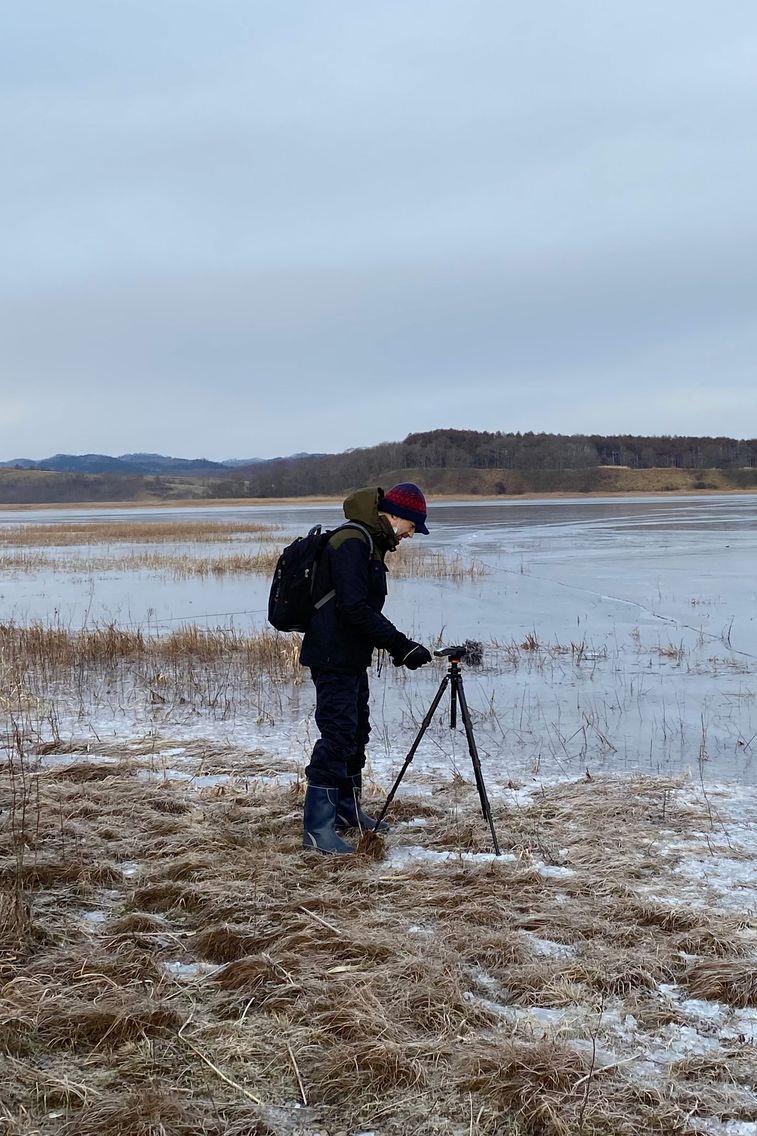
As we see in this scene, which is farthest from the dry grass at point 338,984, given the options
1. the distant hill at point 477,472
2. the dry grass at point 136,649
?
the distant hill at point 477,472

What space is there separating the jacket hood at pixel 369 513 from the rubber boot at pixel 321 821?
53.0 inches

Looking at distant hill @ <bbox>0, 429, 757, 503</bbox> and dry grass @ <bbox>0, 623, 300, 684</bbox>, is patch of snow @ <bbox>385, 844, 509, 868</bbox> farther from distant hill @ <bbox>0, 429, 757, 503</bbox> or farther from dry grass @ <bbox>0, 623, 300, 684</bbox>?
distant hill @ <bbox>0, 429, 757, 503</bbox>

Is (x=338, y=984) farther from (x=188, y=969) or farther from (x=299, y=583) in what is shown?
(x=299, y=583)

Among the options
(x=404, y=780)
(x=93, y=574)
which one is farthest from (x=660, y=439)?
(x=404, y=780)

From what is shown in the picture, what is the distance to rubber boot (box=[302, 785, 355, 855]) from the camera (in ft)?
15.0

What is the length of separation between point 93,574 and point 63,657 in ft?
37.6

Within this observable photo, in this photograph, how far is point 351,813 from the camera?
4953mm

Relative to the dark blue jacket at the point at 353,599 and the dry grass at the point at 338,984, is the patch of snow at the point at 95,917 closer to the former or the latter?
the dry grass at the point at 338,984

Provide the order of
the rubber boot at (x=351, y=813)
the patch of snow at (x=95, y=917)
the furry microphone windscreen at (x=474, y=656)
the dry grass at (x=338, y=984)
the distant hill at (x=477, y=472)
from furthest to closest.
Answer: the distant hill at (x=477, y=472) → the furry microphone windscreen at (x=474, y=656) → the rubber boot at (x=351, y=813) → the patch of snow at (x=95, y=917) → the dry grass at (x=338, y=984)

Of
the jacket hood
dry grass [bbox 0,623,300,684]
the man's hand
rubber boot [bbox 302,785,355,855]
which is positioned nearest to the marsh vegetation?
rubber boot [bbox 302,785,355,855]

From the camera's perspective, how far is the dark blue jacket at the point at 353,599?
440 cm

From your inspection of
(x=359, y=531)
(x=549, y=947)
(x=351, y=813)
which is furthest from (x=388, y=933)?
(x=359, y=531)

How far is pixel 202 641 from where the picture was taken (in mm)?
11500

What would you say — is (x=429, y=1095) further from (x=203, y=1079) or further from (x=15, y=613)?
(x=15, y=613)
